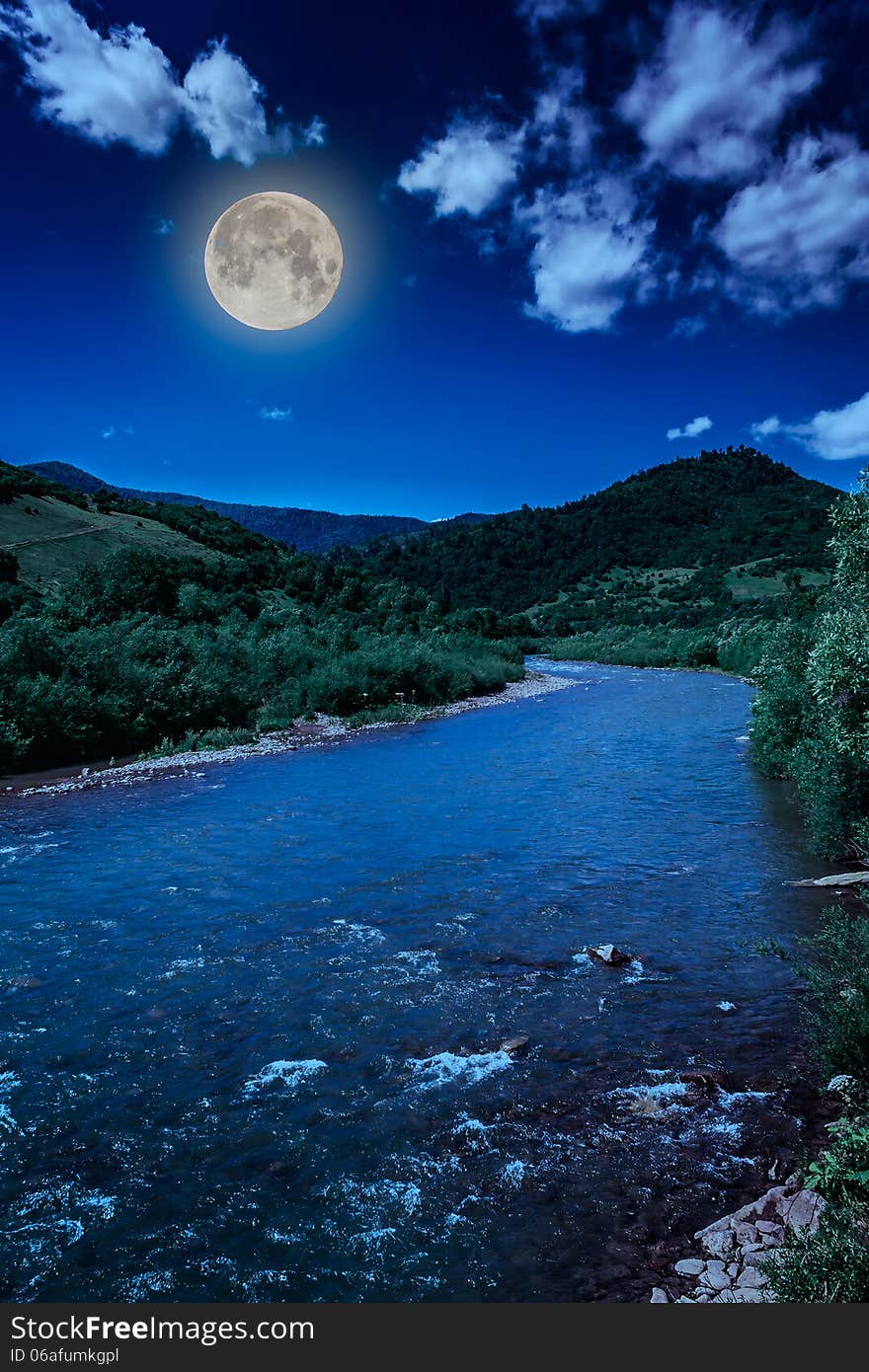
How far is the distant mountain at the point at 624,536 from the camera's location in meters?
143

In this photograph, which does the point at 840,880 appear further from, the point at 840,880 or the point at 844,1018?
the point at 844,1018

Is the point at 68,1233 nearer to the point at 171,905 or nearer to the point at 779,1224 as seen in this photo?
the point at 779,1224

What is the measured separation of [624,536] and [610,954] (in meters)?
162

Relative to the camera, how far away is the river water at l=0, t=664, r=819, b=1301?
558cm

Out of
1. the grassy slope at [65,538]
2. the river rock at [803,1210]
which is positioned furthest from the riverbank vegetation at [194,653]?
the river rock at [803,1210]

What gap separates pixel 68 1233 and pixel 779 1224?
17.5ft

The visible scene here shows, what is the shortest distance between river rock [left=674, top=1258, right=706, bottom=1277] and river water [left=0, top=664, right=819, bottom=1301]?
33 centimetres

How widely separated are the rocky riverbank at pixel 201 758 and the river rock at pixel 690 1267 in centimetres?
2167

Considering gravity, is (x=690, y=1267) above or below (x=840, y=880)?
below

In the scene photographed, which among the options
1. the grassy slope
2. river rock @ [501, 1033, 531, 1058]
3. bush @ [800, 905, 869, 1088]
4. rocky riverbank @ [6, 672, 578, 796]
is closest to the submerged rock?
bush @ [800, 905, 869, 1088]

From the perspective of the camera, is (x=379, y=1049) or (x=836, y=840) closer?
(x=379, y=1049)

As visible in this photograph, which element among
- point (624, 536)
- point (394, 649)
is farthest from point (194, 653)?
point (624, 536)

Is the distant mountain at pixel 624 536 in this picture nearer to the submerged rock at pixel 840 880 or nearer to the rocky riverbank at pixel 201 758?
the rocky riverbank at pixel 201 758

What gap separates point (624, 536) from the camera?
163 metres
